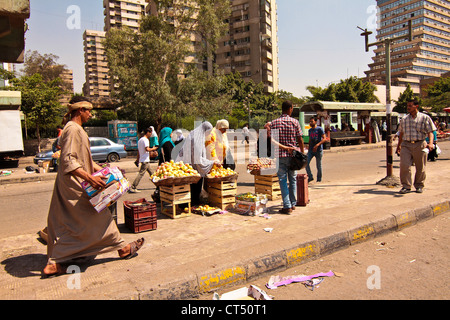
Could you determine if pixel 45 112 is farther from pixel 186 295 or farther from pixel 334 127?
pixel 186 295

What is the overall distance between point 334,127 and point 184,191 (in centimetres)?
2206

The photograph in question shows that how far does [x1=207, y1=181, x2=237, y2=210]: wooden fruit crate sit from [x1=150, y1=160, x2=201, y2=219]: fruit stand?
58cm

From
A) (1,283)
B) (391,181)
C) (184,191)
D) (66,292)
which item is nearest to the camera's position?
(66,292)

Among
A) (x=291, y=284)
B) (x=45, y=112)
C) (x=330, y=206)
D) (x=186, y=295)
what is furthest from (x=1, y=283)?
(x=45, y=112)

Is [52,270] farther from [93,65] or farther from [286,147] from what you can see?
[93,65]

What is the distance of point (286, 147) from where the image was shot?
5770 mm

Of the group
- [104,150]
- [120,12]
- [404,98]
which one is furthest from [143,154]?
[120,12]

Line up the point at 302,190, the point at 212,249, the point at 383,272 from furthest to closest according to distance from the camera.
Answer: the point at 302,190
the point at 212,249
the point at 383,272

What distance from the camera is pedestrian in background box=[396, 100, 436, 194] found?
22.7ft

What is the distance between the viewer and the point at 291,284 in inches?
139

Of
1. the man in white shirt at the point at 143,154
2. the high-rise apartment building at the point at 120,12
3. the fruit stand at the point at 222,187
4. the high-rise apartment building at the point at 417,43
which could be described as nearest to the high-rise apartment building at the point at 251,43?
the high-rise apartment building at the point at 120,12

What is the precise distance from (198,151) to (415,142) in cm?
479

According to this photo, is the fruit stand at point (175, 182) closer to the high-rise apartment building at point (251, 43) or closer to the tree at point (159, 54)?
the tree at point (159, 54)

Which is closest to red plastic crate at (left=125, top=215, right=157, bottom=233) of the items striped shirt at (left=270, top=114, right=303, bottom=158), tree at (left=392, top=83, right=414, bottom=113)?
striped shirt at (left=270, top=114, right=303, bottom=158)
